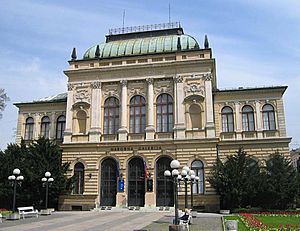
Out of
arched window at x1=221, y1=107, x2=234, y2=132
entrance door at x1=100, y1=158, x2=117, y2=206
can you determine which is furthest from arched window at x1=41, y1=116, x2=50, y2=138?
arched window at x1=221, y1=107, x2=234, y2=132

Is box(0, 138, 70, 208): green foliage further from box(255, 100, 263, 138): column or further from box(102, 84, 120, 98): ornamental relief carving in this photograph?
box(255, 100, 263, 138): column

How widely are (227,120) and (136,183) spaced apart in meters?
12.5

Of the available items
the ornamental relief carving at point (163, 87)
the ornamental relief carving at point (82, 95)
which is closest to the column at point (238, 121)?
the ornamental relief carving at point (163, 87)

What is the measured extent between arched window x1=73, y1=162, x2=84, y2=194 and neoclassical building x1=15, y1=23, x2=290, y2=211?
11cm

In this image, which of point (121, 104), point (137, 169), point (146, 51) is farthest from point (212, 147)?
point (146, 51)

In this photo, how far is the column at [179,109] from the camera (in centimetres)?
3712

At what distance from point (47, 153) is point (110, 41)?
17.3m

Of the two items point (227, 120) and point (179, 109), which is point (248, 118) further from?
point (179, 109)

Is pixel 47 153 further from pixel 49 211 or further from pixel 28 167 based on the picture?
pixel 49 211

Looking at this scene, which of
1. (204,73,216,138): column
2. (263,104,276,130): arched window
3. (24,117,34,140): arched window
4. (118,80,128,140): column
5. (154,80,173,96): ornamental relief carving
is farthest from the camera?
(24,117,34,140): arched window

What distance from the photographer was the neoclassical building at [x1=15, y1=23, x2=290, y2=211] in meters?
36.6

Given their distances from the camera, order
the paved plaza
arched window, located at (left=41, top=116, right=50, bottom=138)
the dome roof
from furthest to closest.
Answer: arched window, located at (left=41, top=116, right=50, bottom=138), the dome roof, the paved plaza

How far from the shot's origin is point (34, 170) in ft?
115

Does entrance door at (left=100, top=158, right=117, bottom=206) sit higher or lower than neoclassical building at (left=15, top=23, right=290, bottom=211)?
lower
